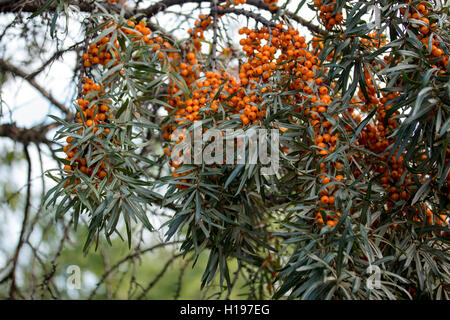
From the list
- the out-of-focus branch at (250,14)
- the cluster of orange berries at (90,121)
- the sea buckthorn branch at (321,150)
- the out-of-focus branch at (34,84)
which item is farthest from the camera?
the out-of-focus branch at (34,84)

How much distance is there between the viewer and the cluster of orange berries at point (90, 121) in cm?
129

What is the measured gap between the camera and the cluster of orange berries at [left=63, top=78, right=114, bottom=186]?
129cm

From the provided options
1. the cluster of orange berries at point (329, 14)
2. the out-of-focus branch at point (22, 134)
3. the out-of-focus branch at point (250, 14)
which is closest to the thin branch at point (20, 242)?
the out-of-focus branch at point (22, 134)

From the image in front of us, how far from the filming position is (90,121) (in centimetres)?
130

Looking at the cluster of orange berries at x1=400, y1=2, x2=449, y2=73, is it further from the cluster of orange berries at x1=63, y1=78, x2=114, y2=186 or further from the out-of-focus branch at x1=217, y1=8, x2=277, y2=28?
the cluster of orange berries at x1=63, y1=78, x2=114, y2=186

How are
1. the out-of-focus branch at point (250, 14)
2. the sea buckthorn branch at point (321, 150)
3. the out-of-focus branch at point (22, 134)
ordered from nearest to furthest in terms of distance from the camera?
the sea buckthorn branch at point (321, 150)
the out-of-focus branch at point (250, 14)
the out-of-focus branch at point (22, 134)

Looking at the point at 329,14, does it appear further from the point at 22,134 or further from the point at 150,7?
the point at 22,134

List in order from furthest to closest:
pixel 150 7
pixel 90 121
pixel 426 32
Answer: pixel 150 7 < pixel 90 121 < pixel 426 32

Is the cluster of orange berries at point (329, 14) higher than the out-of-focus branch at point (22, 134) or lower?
lower

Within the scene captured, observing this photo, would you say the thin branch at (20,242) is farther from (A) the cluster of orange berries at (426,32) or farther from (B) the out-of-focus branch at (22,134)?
(A) the cluster of orange berries at (426,32)

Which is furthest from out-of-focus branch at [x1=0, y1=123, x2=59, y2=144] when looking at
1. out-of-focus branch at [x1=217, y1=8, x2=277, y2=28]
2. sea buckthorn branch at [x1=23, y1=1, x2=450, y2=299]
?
out-of-focus branch at [x1=217, y1=8, x2=277, y2=28]

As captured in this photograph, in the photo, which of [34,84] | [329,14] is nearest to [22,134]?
[34,84]
